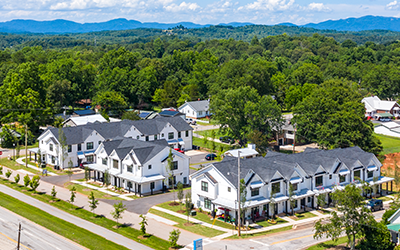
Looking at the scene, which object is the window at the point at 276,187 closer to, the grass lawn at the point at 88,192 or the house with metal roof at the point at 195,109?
the grass lawn at the point at 88,192

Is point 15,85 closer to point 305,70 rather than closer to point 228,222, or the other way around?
point 228,222

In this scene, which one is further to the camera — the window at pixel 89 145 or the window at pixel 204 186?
the window at pixel 89 145

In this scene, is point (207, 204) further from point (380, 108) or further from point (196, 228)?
point (380, 108)

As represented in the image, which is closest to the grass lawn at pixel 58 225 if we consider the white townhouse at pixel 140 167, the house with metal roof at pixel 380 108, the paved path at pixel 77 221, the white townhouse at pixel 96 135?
the paved path at pixel 77 221

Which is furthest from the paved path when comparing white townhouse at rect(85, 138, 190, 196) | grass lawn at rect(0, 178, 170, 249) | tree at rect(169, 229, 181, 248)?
white townhouse at rect(85, 138, 190, 196)

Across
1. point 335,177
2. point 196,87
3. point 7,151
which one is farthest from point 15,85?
point 335,177

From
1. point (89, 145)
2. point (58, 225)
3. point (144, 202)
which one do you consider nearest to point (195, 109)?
point (89, 145)
